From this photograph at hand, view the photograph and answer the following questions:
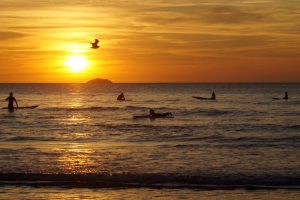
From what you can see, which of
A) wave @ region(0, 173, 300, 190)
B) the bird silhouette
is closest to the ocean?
wave @ region(0, 173, 300, 190)

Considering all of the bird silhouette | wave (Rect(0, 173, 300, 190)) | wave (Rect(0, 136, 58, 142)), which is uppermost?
the bird silhouette

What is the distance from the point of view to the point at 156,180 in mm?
16984

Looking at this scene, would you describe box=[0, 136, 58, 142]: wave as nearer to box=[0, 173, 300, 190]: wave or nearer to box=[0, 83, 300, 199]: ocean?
box=[0, 83, 300, 199]: ocean

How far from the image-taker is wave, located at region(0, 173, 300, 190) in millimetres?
16234

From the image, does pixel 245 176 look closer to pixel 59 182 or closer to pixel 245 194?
pixel 245 194

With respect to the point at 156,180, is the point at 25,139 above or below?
above

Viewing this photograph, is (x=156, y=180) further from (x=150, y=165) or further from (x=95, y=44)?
(x=95, y=44)

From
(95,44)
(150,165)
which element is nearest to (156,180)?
(150,165)

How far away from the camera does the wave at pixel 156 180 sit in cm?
1623

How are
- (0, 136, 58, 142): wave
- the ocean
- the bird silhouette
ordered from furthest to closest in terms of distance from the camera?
the bird silhouette → (0, 136, 58, 142): wave → the ocean

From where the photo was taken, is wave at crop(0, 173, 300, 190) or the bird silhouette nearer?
wave at crop(0, 173, 300, 190)

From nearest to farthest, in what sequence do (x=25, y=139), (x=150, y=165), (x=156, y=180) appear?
(x=156, y=180) < (x=150, y=165) < (x=25, y=139)

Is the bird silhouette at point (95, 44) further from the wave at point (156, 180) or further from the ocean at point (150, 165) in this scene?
the wave at point (156, 180)

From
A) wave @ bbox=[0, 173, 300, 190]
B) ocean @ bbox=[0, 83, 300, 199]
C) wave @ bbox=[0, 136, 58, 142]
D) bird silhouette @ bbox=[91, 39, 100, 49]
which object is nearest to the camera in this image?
ocean @ bbox=[0, 83, 300, 199]
